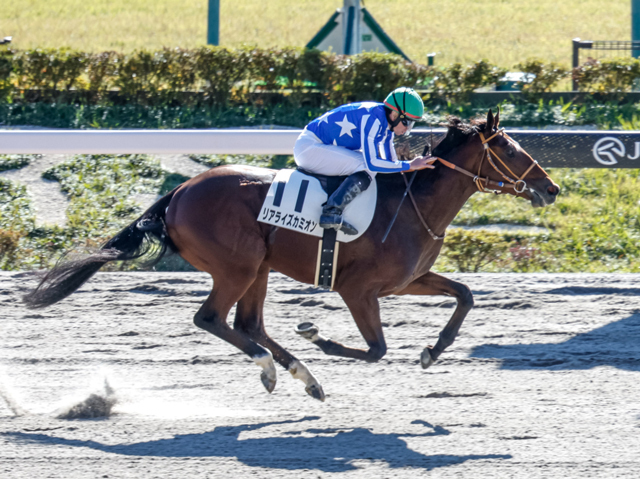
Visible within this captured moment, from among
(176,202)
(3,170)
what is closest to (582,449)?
(176,202)

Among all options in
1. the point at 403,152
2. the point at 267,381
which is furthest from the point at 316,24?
the point at 267,381

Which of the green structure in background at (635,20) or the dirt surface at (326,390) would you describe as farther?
the green structure in background at (635,20)

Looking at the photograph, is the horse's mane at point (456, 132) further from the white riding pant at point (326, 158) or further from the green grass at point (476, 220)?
the green grass at point (476, 220)

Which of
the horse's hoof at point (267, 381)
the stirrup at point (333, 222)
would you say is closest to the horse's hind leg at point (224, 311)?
the horse's hoof at point (267, 381)

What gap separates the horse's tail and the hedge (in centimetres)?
688

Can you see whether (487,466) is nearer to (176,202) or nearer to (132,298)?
(176,202)

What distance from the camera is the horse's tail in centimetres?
480

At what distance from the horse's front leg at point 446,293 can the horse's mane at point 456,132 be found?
0.78 meters

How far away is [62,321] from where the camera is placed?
19.6 feet

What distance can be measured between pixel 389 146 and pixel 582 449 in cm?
195

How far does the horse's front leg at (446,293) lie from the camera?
4895 mm

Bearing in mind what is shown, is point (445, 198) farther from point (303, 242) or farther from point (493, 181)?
point (303, 242)

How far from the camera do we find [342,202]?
15.0 feet

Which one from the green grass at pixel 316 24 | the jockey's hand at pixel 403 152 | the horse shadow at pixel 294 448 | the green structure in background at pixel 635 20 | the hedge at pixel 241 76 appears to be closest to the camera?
the horse shadow at pixel 294 448
